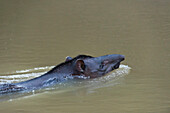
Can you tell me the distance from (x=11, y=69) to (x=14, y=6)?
13.9 meters

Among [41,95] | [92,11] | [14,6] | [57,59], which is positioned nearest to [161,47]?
[57,59]

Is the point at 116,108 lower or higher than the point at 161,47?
lower

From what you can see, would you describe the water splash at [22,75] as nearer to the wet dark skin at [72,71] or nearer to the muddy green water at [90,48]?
the muddy green water at [90,48]

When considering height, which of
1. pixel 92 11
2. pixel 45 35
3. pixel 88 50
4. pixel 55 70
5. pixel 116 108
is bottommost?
pixel 116 108

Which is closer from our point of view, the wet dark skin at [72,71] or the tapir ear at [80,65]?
the wet dark skin at [72,71]

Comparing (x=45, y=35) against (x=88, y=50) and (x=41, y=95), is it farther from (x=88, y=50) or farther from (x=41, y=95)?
(x=41, y=95)

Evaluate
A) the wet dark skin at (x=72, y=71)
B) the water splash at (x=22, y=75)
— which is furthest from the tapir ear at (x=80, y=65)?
the water splash at (x=22, y=75)

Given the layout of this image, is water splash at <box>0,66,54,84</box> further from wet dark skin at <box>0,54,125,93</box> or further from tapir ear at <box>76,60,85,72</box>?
tapir ear at <box>76,60,85,72</box>

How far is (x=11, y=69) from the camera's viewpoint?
1027 cm

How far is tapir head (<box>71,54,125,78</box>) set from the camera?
8305 mm

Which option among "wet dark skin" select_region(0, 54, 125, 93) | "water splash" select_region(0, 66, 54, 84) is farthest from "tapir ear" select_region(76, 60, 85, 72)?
"water splash" select_region(0, 66, 54, 84)

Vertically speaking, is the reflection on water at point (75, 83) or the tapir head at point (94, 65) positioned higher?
the tapir head at point (94, 65)

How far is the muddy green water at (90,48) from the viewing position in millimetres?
7262

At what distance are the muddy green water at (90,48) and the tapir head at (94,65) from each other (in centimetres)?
18
